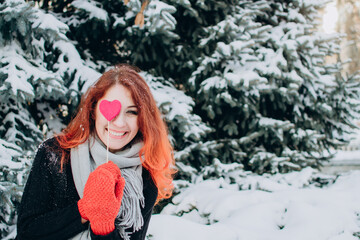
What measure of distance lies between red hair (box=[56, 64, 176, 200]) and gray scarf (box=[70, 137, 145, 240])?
5 cm

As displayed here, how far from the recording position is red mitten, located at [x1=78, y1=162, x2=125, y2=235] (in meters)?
1.17

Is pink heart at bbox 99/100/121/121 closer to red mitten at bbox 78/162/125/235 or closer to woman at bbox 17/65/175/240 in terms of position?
woman at bbox 17/65/175/240

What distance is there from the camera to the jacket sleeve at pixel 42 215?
4.42ft

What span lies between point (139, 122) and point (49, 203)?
1.94ft

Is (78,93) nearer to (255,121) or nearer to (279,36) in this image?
(255,121)

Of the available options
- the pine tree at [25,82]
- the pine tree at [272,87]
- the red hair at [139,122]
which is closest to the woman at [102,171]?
the red hair at [139,122]

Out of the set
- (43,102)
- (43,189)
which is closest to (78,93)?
(43,102)

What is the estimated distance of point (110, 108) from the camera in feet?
4.69

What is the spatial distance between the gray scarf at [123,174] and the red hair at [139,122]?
0.17 feet

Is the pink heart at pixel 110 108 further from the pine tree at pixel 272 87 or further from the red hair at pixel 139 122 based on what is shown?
the pine tree at pixel 272 87

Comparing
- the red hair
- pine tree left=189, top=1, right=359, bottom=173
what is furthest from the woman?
pine tree left=189, top=1, right=359, bottom=173

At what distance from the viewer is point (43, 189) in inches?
54.6

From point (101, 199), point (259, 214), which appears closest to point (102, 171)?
point (101, 199)

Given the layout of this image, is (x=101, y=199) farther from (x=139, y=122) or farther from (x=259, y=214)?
(x=259, y=214)
